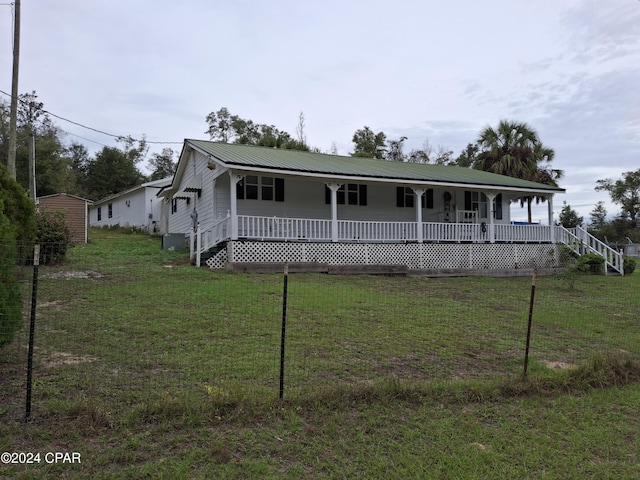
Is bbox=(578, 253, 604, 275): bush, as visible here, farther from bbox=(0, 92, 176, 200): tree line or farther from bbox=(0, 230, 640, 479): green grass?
bbox=(0, 92, 176, 200): tree line

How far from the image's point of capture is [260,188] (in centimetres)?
1716

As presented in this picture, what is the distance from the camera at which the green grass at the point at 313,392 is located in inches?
141

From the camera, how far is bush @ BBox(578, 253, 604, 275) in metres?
18.2

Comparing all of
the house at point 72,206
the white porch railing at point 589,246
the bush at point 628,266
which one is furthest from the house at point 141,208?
the bush at point 628,266

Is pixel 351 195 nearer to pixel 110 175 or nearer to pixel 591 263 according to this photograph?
pixel 591 263

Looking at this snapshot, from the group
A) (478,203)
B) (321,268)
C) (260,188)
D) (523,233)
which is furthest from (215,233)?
(478,203)

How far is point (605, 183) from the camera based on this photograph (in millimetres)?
59812

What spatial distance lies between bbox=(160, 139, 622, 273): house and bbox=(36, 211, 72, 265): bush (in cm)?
357

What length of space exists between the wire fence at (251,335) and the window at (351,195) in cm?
688

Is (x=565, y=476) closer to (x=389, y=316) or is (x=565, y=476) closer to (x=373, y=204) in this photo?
(x=389, y=316)

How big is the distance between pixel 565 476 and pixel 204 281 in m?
9.01

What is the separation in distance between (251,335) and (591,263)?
644 inches

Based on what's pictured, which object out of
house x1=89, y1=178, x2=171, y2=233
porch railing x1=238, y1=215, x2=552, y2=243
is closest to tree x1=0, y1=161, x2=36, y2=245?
porch railing x1=238, y1=215, x2=552, y2=243

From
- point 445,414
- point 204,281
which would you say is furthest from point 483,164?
point 445,414
